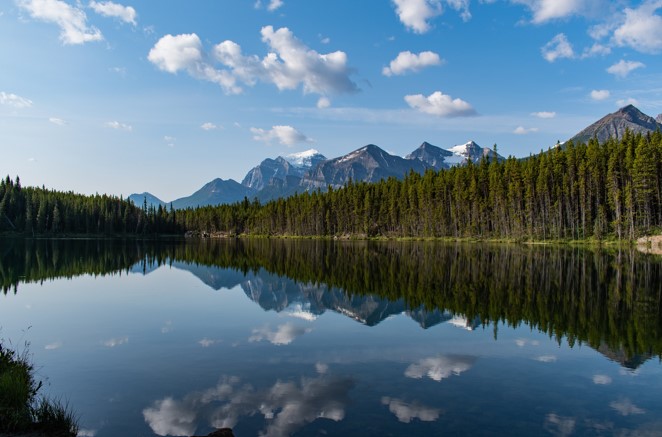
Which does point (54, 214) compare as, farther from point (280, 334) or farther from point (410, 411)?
point (410, 411)

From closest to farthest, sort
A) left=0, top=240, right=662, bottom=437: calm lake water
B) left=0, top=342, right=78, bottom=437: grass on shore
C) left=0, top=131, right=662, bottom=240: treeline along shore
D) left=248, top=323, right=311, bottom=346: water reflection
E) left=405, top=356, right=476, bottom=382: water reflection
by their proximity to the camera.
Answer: left=0, top=342, right=78, bottom=437: grass on shore
left=0, top=240, right=662, bottom=437: calm lake water
left=405, top=356, right=476, bottom=382: water reflection
left=248, top=323, right=311, bottom=346: water reflection
left=0, top=131, right=662, bottom=240: treeline along shore

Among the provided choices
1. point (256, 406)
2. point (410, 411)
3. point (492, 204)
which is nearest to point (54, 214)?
point (492, 204)

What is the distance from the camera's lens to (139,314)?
25812 mm

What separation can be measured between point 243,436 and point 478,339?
40.9 ft

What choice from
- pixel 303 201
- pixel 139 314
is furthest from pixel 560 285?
pixel 303 201

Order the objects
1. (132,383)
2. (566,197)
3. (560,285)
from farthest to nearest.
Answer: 1. (566,197)
2. (560,285)
3. (132,383)

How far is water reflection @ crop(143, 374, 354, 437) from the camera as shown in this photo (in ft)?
35.0

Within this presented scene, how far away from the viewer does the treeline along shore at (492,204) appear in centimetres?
8725

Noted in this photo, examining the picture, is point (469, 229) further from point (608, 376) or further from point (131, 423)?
point (131, 423)

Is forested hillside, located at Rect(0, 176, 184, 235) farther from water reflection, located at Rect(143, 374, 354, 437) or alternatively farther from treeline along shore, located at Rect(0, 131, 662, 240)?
water reflection, located at Rect(143, 374, 354, 437)

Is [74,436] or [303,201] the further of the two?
[303,201]

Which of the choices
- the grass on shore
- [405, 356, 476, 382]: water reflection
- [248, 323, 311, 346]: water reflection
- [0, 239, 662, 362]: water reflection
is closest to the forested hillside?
[0, 239, 662, 362]: water reflection

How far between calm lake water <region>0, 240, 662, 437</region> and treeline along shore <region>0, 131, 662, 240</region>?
205ft

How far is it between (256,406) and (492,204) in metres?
111
